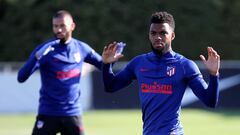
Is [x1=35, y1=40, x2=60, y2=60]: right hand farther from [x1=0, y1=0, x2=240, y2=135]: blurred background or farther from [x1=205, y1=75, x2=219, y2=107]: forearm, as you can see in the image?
[x1=0, y1=0, x2=240, y2=135]: blurred background

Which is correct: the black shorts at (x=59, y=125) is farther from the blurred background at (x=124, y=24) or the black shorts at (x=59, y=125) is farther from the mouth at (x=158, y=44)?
the blurred background at (x=124, y=24)

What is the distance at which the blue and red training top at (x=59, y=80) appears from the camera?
28.6ft

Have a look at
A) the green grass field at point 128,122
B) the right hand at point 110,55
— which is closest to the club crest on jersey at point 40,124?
the right hand at point 110,55

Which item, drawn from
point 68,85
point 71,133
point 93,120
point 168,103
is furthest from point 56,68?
point 93,120

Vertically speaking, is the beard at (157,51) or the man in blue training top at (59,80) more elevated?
the beard at (157,51)

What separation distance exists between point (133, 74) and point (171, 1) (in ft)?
71.6

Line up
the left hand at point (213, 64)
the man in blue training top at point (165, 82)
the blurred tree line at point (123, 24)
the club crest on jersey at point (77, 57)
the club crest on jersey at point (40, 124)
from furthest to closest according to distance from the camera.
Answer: the blurred tree line at point (123, 24) → the club crest on jersey at point (77, 57) → the club crest on jersey at point (40, 124) → the man in blue training top at point (165, 82) → the left hand at point (213, 64)

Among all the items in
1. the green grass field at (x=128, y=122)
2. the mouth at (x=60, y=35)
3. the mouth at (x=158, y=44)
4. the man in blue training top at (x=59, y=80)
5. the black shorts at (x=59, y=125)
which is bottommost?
the green grass field at (x=128, y=122)

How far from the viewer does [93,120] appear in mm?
16609

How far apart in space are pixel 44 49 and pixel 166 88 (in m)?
2.88

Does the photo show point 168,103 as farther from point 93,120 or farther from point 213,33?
point 213,33

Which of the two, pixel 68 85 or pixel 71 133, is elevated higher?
pixel 68 85

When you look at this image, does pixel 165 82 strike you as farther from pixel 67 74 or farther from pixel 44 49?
pixel 44 49

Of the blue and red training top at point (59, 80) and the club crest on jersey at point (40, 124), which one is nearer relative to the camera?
the club crest on jersey at point (40, 124)
